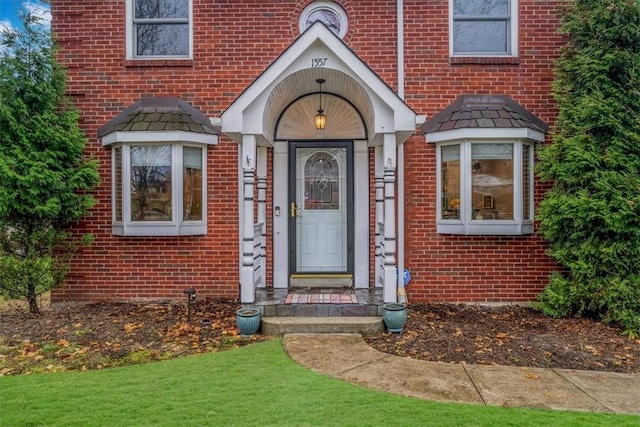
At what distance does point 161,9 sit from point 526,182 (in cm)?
652

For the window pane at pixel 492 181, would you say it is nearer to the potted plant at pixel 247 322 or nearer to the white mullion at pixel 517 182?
the white mullion at pixel 517 182

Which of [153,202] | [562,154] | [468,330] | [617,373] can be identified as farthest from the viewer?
[153,202]

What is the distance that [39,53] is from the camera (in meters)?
6.02

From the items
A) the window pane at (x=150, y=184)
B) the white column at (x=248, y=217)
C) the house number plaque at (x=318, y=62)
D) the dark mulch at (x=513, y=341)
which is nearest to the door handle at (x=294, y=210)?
the white column at (x=248, y=217)

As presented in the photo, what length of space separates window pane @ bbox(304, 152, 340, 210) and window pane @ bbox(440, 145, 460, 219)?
5.52 feet

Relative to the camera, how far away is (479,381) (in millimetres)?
3859

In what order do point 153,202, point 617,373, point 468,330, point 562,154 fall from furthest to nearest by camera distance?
point 153,202 < point 562,154 < point 468,330 < point 617,373

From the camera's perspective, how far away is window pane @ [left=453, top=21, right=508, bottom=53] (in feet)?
22.3

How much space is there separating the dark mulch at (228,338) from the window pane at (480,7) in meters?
4.74

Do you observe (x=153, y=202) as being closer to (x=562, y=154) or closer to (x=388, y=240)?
(x=388, y=240)

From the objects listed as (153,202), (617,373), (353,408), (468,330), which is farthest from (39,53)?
(617,373)

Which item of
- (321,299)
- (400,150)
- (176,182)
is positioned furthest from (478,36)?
(176,182)

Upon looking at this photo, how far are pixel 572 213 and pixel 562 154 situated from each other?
88 cm

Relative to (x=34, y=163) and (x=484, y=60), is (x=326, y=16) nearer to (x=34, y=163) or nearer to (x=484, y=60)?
(x=484, y=60)
